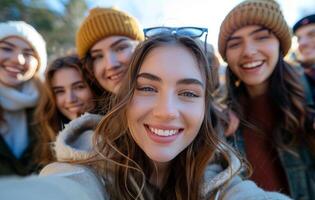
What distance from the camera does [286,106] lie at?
2881 millimetres

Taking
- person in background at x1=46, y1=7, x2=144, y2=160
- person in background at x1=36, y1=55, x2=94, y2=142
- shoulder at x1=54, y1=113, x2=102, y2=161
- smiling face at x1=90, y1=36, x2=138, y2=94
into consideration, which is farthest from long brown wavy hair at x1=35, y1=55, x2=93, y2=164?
shoulder at x1=54, y1=113, x2=102, y2=161

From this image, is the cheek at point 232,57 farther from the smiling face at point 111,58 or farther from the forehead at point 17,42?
the forehead at point 17,42

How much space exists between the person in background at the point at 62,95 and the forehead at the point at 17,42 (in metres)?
0.49

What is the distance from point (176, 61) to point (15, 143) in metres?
2.31

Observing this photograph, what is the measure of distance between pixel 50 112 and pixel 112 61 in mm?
927

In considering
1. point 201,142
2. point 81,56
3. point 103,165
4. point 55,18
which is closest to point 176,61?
point 201,142

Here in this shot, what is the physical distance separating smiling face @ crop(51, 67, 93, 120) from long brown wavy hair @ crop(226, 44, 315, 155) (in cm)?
126

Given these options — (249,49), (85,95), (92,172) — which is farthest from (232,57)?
(92,172)

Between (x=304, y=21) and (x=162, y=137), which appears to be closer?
(x=162, y=137)

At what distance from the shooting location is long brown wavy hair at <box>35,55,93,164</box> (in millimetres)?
3297

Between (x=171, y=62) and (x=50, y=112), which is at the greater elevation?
(x=171, y=62)

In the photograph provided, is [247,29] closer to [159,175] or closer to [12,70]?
[159,175]

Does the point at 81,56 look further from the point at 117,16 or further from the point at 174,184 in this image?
the point at 174,184

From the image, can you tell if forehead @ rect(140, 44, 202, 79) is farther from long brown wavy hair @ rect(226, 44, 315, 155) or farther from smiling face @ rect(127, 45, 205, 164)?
long brown wavy hair @ rect(226, 44, 315, 155)
